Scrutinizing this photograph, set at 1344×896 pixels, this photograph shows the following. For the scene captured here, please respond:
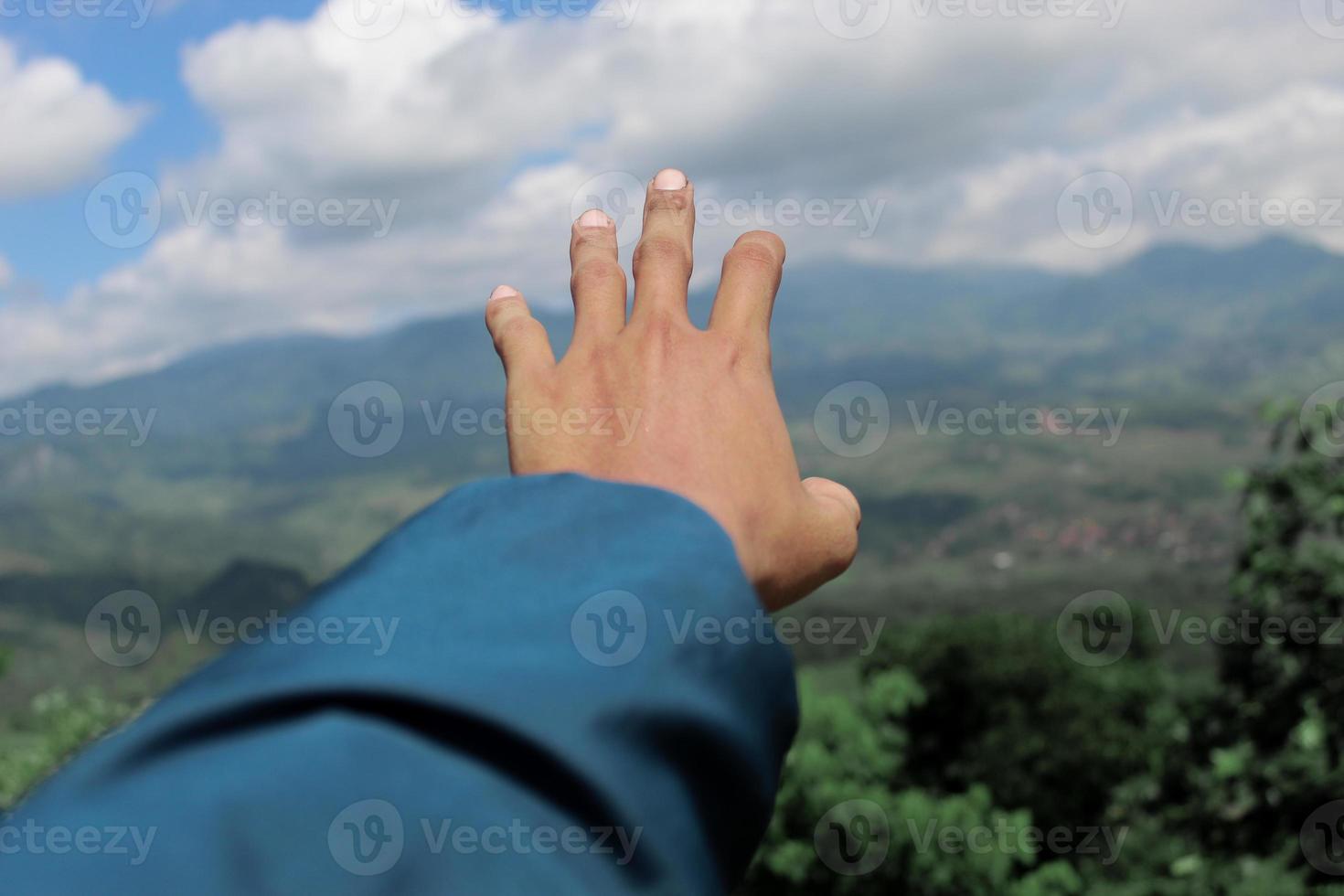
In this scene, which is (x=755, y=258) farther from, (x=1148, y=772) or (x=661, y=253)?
(x=1148, y=772)

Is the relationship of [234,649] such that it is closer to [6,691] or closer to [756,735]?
[756,735]

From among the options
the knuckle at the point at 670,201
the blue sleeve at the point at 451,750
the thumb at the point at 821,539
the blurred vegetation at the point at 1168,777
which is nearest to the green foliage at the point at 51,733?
the blurred vegetation at the point at 1168,777

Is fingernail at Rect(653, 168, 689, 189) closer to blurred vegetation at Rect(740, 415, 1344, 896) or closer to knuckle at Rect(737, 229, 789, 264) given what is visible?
knuckle at Rect(737, 229, 789, 264)

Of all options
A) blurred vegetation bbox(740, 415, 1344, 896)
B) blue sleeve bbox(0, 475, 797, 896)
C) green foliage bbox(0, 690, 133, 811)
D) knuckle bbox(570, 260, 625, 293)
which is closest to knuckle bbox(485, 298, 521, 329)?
knuckle bbox(570, 260, 625, 293)

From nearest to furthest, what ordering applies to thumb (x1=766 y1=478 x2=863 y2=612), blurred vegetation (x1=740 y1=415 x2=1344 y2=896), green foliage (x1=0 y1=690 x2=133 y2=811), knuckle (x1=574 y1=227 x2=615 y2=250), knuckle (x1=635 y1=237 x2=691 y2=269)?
thumb (x1=766 y1=478 x2=863 y2=612), knuckle (x1=635 y1=237 x2=691 y2=269), knuckle (x1=574 y1=227 x2=615 y2=250), blurred vegetation (x1=740 y1=415 x2=1344 y2=896), green foliage (x1=0 y1=690 x2=133 y2=811)

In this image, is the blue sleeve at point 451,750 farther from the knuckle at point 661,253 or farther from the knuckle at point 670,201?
the knuckle at point 670,201

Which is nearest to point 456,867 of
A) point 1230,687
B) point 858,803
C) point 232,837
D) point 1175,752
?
point 232,837
